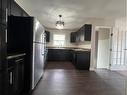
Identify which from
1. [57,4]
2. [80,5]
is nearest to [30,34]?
[57,4]

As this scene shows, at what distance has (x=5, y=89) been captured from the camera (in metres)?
1.92

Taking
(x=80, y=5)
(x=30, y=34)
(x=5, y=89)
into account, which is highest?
(x=80, y=5)

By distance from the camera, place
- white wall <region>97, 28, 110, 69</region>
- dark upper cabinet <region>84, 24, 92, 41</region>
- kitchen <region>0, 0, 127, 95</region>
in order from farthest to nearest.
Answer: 1. white wall <region>97, 28, 110, 69</region>
2. dark upper cabinet <region>84, 24, 92, 41</region>
3. kitchen <region>0, 0, 127, 95</region>

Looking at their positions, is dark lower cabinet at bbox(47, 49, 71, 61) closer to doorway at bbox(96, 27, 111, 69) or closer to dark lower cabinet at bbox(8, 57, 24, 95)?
doorway at bbox(96, 27, 111, 69)

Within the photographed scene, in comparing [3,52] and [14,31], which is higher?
[14,31]

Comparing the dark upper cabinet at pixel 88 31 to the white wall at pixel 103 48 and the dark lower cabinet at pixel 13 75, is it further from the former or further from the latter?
the dark lower cabinet at pixel 13 75

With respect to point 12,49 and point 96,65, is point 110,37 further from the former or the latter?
point 12,49

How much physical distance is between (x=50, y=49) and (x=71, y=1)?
5.65 meters

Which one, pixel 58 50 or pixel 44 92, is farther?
pixel 58 50

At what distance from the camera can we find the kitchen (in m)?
2.46

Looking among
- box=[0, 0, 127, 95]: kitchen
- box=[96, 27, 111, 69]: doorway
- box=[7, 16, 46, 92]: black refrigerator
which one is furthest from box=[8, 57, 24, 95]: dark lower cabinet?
box=[96, 27, 111, 69]: doorway

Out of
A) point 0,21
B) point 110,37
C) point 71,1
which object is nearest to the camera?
point 0,21

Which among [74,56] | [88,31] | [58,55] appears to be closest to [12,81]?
[88,31]

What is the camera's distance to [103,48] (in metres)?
6.89
